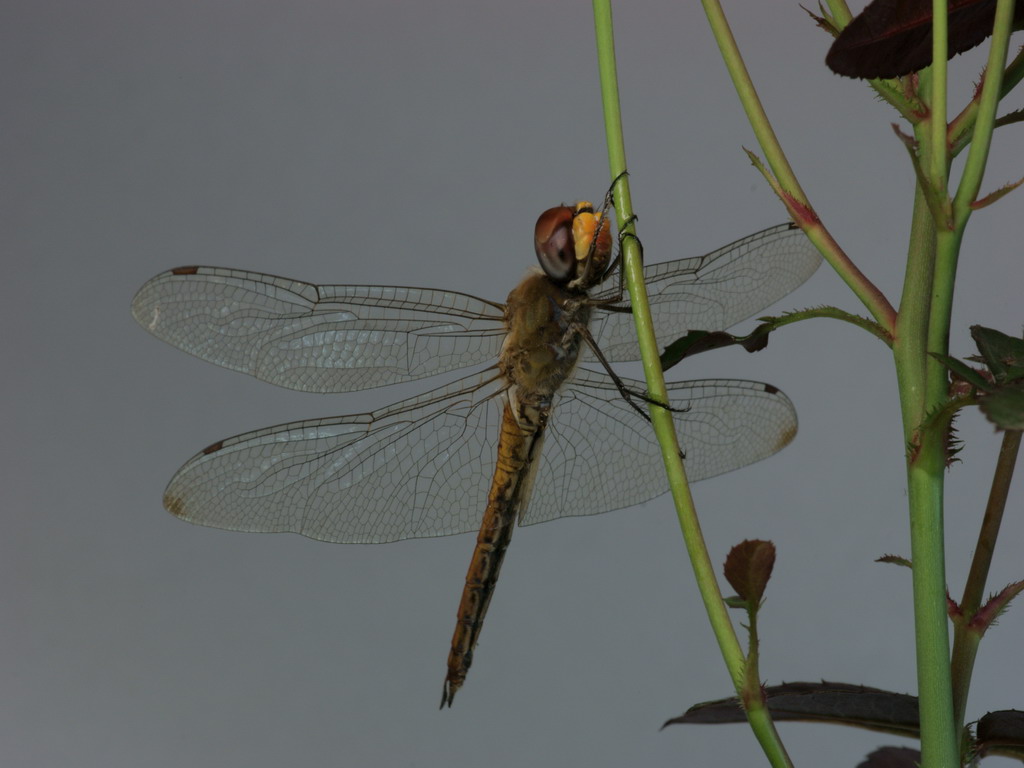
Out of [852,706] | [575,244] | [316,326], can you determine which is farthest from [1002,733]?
[316,326]

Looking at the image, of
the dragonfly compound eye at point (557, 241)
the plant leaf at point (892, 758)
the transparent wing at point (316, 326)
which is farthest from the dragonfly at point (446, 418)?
the plant leaf at point (892, 758)

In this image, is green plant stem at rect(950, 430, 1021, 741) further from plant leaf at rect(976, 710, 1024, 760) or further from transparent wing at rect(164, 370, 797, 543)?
transparent wing at rect(164, 370, 797, 543)

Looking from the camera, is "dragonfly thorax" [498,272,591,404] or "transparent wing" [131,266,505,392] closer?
"dragonfly thorax" [498,272,591,404]

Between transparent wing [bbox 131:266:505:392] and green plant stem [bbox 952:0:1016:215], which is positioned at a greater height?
transparent wing [bbox 131:266:505:392]

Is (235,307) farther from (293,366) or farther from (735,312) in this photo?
(735,312)

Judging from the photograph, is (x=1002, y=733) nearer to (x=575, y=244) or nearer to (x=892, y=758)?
(x=892, y=758)

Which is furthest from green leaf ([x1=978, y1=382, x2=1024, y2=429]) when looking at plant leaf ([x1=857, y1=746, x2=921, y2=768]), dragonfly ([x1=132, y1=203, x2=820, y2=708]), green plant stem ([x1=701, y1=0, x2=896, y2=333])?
dragonfly ([x1=132, y1=203, x2=820, y2=708])
